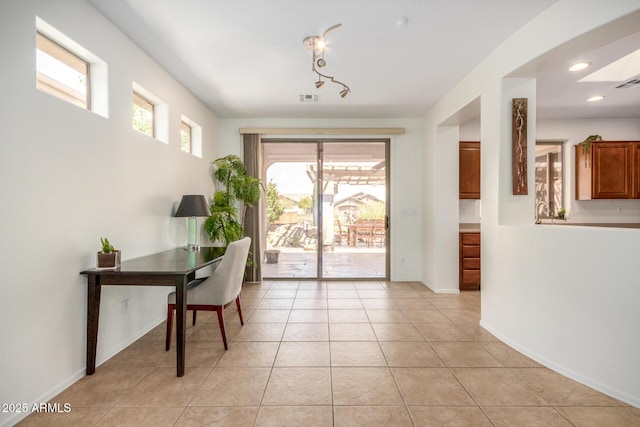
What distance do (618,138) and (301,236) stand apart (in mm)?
5257

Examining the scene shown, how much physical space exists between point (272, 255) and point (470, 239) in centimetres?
322

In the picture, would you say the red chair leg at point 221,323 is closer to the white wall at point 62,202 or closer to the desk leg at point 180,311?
the desk leg at point 180,311

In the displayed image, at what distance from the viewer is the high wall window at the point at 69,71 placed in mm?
2139

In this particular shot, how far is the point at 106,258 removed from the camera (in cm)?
235

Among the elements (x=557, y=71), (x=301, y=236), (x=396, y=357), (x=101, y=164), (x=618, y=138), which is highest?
(x=557, y=71)

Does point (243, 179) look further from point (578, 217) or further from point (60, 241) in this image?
point (578, 217)

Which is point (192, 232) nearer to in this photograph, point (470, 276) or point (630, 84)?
point (470, 276)

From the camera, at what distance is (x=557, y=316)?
8.08 ft

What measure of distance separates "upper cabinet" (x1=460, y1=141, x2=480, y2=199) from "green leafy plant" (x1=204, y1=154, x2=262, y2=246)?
317 centimetres

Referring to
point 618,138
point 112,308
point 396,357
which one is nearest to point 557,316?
point 396,357

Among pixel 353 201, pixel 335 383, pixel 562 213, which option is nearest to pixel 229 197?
pixel 353 201

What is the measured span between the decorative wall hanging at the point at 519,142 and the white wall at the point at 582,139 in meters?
2.76

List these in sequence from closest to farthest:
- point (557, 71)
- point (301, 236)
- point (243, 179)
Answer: point (557, 71) → point (243, 179) → point (301, 236)

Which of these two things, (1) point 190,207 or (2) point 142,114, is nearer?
(2) point 142,114
